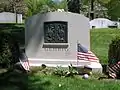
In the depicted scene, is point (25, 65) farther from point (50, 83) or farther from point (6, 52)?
point (50, 83)

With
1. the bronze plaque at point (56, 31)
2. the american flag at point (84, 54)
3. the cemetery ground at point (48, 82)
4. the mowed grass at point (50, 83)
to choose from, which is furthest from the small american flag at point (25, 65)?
the american flag at point (84, 54)

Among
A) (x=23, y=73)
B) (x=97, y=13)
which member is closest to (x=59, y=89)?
(x=23, y=73)

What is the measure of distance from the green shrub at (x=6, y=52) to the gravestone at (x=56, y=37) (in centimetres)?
57

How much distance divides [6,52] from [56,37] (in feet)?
5.54

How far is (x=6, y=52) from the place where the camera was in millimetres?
12070

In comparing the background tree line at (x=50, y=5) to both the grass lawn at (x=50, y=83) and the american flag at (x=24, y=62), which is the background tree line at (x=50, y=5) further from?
the grass lawn at (x=50, y=83)

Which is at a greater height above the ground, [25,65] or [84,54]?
[84,54]

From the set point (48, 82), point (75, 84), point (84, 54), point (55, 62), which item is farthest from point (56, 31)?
point (75, 84)

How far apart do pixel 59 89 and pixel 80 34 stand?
12.8ft

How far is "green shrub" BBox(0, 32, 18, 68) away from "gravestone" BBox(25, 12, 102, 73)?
0.57 m

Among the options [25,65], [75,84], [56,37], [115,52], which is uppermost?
[56,37]

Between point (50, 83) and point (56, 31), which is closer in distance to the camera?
point (50, 83)

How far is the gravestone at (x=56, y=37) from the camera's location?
1202cm

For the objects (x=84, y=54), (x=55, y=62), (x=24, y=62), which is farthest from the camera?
(x=55, y=62)
